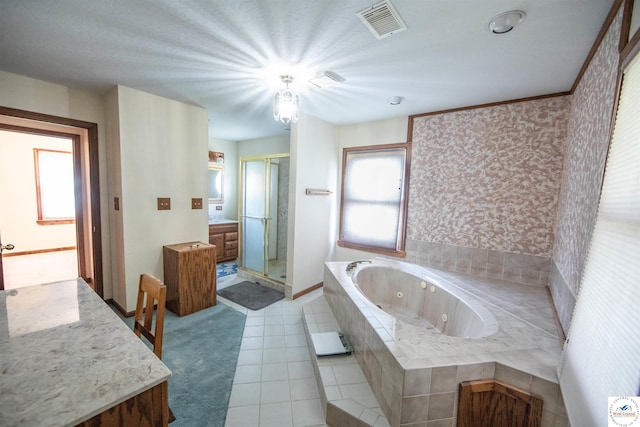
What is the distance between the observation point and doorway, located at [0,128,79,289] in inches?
159

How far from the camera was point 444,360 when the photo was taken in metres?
1.33

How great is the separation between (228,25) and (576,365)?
2.45 metres

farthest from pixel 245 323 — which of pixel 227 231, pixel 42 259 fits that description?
pixel 42 259

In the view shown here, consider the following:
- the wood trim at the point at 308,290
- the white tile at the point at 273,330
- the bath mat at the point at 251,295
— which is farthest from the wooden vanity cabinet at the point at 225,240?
the white tile at the point at 273,330

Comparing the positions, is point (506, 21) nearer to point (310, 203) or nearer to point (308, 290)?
point (310, 203)

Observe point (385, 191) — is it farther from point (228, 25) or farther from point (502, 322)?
point (228, 25)

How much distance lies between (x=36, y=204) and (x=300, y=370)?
5.70 meters

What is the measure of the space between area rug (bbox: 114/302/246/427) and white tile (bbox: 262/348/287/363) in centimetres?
24

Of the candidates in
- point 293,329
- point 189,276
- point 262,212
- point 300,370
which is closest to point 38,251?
point 189,276

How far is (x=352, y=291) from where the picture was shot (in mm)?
2229

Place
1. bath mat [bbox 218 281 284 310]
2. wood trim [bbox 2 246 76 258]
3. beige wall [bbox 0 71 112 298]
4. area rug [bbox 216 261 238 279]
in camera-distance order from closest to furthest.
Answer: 1. beige wall [bbox 0 71 112 298]
2. bath mat [bbox 218 281 284 310]
3. area rug [bbox 216 261 238 279]
4. wood trim [bbox 2 246 76 258]

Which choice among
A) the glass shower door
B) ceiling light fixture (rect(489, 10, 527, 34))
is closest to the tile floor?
the glass shower door

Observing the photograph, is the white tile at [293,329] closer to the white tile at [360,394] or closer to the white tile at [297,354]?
the white tile at [297,354]

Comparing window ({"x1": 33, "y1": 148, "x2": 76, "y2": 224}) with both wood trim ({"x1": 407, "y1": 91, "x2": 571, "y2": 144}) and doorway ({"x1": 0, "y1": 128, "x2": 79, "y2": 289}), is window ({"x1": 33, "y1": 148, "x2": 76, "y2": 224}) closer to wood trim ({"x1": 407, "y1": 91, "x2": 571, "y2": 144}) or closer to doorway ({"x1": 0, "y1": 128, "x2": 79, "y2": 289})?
doorway ({"x1": 0, "y1": 128, "x2": 79, "y2": 289})
